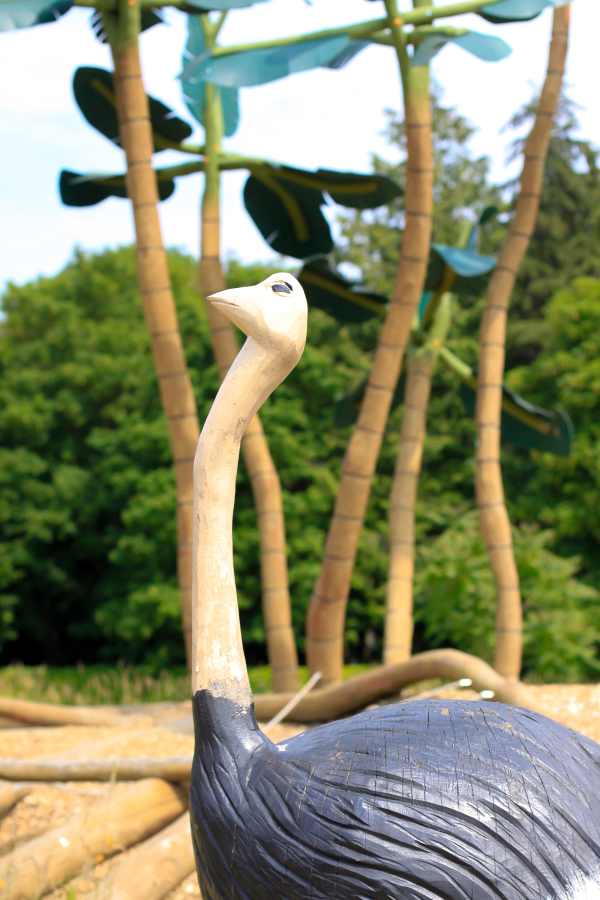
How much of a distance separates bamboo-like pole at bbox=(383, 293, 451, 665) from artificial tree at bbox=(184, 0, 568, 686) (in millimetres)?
765

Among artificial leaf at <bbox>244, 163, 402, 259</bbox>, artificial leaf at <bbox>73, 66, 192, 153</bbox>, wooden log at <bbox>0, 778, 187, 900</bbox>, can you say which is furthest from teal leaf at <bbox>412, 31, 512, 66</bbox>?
wooden log at <bbox>0, 778, 187, 900</bbox>

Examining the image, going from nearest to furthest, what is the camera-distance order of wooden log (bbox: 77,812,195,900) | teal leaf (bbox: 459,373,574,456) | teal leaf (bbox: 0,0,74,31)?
wooden log (bbox: 77,812,195,900) < teal leaf (bbox: 0,0,74,31) < teal leaf (bbox: 459,373,574,456)

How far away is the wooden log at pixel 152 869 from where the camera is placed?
2420 mm

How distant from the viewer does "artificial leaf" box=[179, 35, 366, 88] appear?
4.91 meters

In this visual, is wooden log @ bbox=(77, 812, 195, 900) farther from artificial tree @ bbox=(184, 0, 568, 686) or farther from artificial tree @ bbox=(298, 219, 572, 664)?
artificial tree @ bbox=(298, 219, 572, 664)

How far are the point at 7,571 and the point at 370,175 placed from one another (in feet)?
29.8

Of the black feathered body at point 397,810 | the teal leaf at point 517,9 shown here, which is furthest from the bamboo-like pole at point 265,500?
the black feathered body at point 397,810

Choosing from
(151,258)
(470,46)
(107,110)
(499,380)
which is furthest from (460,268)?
(107,110)

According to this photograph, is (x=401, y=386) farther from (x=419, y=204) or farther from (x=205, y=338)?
(x=205, y=338)

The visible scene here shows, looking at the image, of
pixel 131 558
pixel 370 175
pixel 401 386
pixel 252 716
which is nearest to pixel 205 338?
pixel 131 558

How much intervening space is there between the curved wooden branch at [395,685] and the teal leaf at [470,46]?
3.70 m

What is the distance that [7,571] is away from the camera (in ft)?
39.1

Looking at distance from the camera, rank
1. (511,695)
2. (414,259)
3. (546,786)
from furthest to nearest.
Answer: (414,259) → (511,695) → (546,786)

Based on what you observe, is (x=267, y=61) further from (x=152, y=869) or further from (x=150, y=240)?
(x=152, y=869)
